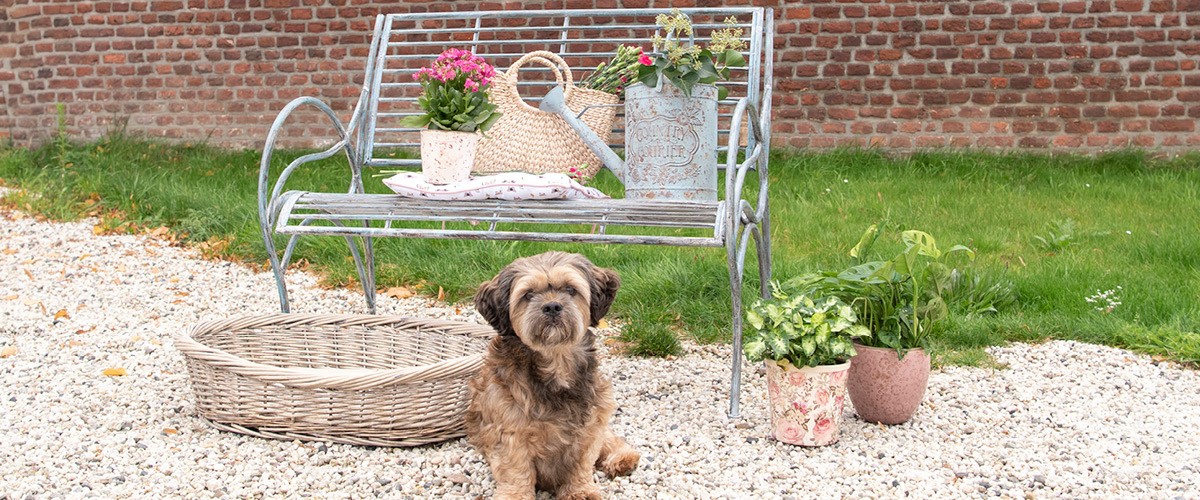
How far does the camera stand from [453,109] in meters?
3.63

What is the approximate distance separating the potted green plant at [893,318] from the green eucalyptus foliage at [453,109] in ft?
3.90

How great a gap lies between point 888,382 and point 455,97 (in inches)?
65.6

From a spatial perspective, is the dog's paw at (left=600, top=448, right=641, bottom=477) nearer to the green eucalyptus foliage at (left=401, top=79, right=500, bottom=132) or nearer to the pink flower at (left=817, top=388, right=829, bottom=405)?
the pink flower at (left=817, top=388, right=829, bottom=405)

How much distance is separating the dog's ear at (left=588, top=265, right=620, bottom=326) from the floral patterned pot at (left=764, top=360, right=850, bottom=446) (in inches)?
25.3

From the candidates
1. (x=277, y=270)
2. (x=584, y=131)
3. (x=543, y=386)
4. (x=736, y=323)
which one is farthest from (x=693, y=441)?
(x=277, y=270)

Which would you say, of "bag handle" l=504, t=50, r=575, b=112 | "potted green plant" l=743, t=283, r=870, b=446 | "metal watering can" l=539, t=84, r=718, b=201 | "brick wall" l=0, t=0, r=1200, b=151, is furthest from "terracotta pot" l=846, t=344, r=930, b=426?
"brick wall" l=0, t=0, r=1200, b=151

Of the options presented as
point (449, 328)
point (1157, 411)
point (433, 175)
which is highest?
point (433, 175)

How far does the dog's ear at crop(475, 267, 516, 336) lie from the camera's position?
8.64 feet

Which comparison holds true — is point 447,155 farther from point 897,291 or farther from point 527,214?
point 897,291

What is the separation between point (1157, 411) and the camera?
137 inches

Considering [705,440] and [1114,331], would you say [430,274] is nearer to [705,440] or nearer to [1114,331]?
[705,440]

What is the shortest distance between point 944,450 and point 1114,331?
150cm

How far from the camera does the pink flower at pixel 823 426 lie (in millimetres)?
3129

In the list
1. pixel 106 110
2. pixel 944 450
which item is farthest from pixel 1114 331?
pixel 106 110
